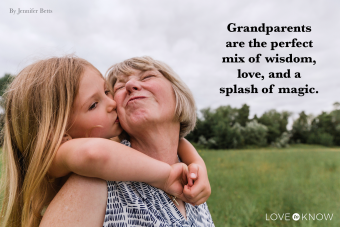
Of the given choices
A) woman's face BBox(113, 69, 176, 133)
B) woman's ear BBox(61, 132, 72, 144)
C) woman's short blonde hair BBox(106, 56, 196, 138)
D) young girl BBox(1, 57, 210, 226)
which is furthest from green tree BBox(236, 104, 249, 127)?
woman's ear BBox(61, 132, 72, 144)

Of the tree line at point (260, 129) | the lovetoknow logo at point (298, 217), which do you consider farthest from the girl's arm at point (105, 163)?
the tree line at point (260, 129)

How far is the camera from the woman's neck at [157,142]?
167cm

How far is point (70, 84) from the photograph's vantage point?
4.24 ft

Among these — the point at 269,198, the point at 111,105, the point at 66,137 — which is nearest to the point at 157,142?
the point at 111,105

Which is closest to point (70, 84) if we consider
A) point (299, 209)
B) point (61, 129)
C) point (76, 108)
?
point (76, 108)

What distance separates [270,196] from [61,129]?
6567 mm

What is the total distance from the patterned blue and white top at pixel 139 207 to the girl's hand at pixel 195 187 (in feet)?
0.45

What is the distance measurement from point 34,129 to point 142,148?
0.79m

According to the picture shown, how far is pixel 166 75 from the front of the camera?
1.83 m

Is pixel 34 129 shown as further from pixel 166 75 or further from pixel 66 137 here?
pixel 166 75

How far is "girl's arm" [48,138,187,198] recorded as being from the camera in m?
1.02

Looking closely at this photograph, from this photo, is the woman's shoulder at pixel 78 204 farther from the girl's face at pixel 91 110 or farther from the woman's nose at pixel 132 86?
the woman's nose at pixel 132 86

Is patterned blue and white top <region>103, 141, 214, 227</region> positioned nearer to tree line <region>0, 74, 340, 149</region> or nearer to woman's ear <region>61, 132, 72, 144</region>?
woman's ear <region>61, 132, 72, 144</region>

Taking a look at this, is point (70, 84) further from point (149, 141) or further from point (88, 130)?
point (149, 141)
